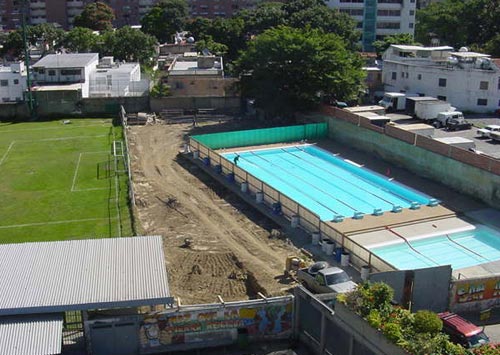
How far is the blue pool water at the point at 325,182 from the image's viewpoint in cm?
3331

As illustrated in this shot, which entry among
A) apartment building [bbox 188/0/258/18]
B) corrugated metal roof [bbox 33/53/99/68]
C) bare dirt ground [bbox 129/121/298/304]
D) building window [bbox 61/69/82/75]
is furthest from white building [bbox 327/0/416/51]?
bare dirt ground [bbox 129/121/298/304]

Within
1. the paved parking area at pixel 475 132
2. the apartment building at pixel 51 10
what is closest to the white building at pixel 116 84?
the paved parking area at pixel 475 132

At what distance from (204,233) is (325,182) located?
1146cm

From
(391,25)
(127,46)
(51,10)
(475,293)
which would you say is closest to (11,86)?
(127,46)

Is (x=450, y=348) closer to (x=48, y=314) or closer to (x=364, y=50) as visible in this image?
(x=48, y=314)

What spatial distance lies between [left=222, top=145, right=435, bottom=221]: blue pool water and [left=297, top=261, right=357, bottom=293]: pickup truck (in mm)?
8478

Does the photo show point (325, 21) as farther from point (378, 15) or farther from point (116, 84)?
point (116, 84)

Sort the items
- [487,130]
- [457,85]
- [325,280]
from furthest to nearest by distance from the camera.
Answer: [457,85]
[487,130]
[325,280]

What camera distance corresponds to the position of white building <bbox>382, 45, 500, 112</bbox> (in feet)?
171

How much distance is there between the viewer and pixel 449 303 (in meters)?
20.7

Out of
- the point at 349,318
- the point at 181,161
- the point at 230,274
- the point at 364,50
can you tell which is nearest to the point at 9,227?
the point at 230,274

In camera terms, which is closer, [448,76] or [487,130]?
[487,130]

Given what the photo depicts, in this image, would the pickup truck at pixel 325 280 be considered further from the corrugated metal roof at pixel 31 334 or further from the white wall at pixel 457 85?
the white wall at pixel 457 85

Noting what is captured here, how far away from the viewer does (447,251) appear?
27.3 m
